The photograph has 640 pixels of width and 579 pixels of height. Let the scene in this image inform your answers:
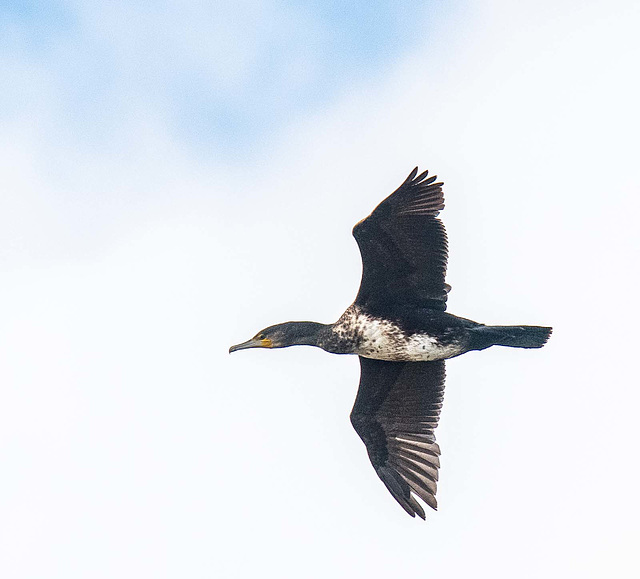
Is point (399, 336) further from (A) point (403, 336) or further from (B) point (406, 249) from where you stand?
(B) point (406, 249)

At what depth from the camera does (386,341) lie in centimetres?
1419

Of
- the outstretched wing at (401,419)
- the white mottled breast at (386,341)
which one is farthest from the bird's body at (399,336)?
the outstretched wing at (401,419)

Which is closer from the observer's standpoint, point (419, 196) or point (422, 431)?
point (419, 196)

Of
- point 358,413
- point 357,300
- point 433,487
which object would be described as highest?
point 357,300

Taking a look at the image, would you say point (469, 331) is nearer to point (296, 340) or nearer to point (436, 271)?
point (436, 271)

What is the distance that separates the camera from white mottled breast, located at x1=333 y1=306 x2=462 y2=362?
1412 centimetres

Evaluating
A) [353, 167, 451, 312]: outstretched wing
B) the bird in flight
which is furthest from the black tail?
[353, 167, 451, 312]: outstretched wing

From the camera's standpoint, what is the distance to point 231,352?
15086 millimetres

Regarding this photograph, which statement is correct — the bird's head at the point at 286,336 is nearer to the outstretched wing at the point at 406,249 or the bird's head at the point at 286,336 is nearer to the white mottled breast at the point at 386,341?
the white mottled breast at the point at 386,341

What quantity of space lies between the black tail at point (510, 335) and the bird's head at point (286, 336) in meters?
1.88

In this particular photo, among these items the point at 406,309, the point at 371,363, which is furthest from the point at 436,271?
the point at 371,363

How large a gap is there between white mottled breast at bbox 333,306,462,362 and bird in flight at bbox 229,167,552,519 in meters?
0.01

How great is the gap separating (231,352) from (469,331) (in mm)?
2969

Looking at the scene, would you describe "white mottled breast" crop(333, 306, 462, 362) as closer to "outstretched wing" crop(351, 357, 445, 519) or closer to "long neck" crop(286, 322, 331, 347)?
"long neck" crop(286, 322, 331, 347)
